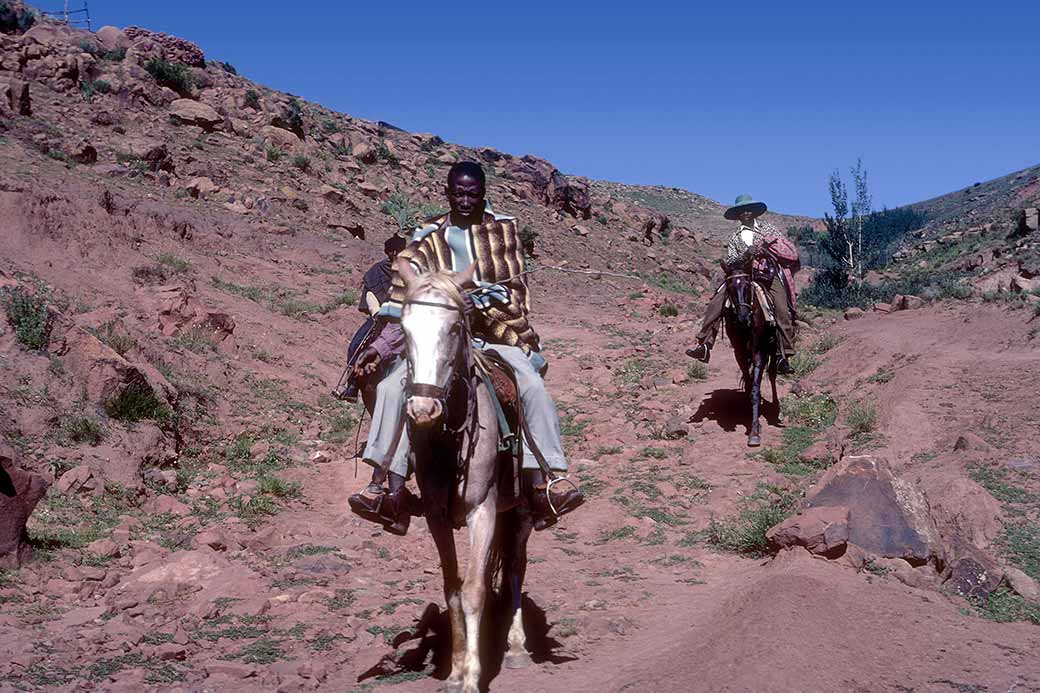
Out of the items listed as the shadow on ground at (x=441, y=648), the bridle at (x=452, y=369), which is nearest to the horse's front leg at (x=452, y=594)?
the shadow on ground at (x=441, y=648)

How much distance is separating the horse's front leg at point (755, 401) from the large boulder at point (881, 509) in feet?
12.8

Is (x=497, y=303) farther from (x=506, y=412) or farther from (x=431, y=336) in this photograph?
(x=431, y=336)

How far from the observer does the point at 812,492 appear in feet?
27.0

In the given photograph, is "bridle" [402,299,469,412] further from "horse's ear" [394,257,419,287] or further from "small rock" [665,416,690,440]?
"small rock" [665,416,690,440]

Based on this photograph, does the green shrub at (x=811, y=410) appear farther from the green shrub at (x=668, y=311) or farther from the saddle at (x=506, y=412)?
the green shrub at (x=668, y=311)

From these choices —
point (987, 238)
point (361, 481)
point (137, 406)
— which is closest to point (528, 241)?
point (987, 238)

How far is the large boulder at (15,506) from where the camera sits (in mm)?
7277

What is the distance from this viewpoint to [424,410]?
449 centimetres

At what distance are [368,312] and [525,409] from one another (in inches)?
136

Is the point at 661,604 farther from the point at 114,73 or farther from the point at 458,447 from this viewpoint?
the point at 114,73

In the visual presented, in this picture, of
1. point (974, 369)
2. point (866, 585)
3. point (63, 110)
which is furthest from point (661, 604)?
point (63, 110)

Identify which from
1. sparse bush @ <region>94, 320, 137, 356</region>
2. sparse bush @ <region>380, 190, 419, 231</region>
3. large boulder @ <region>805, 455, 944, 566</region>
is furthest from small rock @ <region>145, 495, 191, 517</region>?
sparse bush @ <region>380, 190, 419, 231</region>

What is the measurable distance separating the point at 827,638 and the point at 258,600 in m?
4.35

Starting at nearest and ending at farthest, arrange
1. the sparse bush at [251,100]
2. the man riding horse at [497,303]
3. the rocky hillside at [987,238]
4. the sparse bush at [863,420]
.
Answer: the man riding horse at [497,303] < the sparse bush at [863,420] < the rocky hillside at [987,238] < the sparse bush at [251,100]
